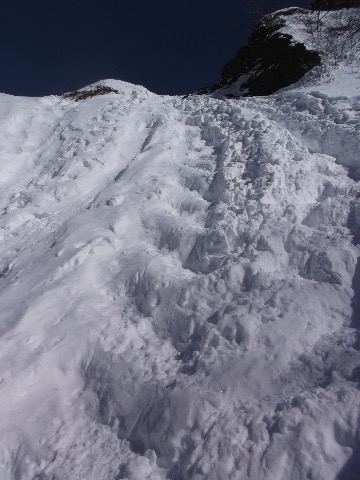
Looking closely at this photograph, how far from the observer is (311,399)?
155 inches

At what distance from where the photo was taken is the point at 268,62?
22078 mm

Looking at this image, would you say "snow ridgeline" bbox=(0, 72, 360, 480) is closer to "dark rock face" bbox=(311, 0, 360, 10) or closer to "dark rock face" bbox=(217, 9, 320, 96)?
"dark rock face" bbox=(217, 9, 320, 96)

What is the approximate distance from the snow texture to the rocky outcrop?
995cm

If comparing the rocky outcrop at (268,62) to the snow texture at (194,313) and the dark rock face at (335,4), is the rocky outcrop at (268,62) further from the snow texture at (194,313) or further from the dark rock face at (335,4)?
the snow texture at (194,313)

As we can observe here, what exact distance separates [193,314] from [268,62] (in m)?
20.9

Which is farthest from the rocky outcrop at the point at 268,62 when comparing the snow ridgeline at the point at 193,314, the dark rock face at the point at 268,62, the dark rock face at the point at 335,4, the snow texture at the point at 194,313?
the snow texture at the point at 194,313

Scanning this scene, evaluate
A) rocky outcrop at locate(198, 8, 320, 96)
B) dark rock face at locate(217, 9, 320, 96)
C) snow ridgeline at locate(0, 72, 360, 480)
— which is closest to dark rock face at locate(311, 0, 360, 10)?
rocky outcrop at locate(198, 8, 320, 96)

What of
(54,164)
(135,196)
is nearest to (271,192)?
(135,196)

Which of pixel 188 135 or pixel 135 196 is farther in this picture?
pixel 188 135

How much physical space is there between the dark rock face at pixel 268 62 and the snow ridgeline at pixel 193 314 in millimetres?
9808

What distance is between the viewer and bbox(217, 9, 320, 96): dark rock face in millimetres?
18672

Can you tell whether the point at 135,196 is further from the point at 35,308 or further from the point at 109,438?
the point at 109,438

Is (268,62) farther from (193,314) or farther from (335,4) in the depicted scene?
(193,314)

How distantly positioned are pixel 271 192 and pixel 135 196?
3035 mm
